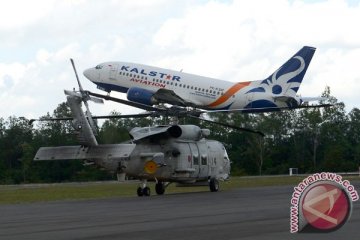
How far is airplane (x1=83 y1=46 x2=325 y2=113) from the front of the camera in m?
55.1

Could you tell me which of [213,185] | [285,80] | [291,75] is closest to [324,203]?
[213,185]

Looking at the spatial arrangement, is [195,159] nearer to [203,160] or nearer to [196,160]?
[196,160]

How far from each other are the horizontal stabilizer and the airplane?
20.0 meters

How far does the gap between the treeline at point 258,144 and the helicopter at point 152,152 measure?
4795cm

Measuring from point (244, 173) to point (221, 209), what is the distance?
242 feet

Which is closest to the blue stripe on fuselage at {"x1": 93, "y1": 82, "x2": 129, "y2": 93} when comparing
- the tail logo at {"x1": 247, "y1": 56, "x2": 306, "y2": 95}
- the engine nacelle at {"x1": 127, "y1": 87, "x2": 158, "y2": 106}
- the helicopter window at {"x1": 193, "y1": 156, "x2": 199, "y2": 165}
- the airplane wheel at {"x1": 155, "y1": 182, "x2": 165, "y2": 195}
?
the engine nacelle at {"x1": 127, "y1": 87, "x2": 158, "y2": 106}

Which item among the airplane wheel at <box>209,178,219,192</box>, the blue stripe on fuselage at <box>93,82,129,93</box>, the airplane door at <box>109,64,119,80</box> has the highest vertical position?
the airplane door at <box>109,64,119,80</box>

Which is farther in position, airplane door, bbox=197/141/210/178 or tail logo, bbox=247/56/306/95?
tail logo, bbox=247/56/306/95

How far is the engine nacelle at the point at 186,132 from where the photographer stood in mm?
36469

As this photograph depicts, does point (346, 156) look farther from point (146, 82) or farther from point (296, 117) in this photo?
point (146, 82)

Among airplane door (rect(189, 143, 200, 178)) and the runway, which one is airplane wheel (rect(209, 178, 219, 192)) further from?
the runway

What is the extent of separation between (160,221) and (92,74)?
3872cm

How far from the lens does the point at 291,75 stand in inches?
2211

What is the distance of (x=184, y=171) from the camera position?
37.0 m
